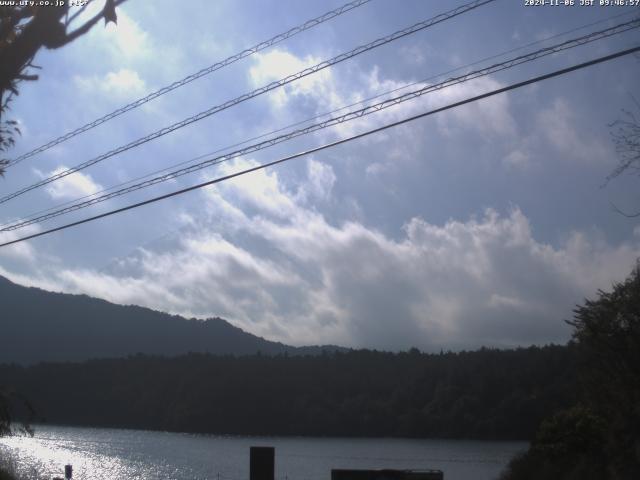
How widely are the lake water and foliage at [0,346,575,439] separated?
3055 mm

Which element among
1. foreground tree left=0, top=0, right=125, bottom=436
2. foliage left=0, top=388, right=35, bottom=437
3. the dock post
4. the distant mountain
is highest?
the distant mountain

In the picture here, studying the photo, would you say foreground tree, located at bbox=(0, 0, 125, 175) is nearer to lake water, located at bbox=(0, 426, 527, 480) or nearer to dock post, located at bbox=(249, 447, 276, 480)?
dock post, located at bbox=(249, 447, 276, 480)

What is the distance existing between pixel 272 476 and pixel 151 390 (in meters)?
103

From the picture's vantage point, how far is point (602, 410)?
1950 cm

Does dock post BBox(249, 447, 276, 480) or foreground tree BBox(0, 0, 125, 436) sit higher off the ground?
foreground tree BBox(0, 0, 125, 436)

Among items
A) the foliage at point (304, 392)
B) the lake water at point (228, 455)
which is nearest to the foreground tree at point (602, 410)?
the lake water at point (228, 455)

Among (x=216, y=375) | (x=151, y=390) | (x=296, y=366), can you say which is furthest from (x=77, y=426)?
(x=296, y=366)

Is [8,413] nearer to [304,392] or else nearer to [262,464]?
[262,464]

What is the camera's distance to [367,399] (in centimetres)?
9794

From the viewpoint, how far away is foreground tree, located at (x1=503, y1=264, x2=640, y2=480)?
57.6ft

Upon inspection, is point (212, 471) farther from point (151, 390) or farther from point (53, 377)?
point (151, 390)

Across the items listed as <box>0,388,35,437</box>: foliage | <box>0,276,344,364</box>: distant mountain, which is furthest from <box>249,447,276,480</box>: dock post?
<box>0,276,344,364</box>: distant mountain

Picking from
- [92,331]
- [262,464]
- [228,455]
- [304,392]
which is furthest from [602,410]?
[92,331]

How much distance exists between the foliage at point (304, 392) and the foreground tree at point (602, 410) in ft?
156
